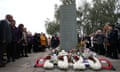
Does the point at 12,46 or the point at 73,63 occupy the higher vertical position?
the point at 12,46

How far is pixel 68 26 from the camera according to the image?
2144 cm


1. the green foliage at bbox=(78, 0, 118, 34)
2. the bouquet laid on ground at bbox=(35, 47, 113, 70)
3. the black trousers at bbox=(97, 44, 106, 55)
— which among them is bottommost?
the bouquet laid on ground at bbox=(35, 47, 113, 70)

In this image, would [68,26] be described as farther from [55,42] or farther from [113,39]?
[55,42]

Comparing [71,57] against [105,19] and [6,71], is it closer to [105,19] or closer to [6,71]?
[6,71]

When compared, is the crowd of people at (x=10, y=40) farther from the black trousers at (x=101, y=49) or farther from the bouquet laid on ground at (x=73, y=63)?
the black trousers at (x=101, y=49)

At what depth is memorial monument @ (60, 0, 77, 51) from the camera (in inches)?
837

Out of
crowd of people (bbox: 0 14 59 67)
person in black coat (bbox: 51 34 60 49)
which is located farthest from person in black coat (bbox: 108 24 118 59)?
person in black coat (bbox: 51 34 60 49)

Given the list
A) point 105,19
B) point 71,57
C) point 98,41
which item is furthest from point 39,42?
point 105,19

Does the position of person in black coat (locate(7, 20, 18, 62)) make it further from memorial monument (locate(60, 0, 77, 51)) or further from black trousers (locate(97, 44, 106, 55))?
black trousers (locate(97, 44, 106, 55))

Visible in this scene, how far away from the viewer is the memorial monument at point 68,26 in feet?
69.7

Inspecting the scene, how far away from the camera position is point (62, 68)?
12.7m

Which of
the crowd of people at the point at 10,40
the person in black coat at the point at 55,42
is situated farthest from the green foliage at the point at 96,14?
the crowd of people at the point at 10,40

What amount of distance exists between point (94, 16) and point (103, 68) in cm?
5918

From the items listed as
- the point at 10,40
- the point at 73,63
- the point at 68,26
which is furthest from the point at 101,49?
the point at 73,63
